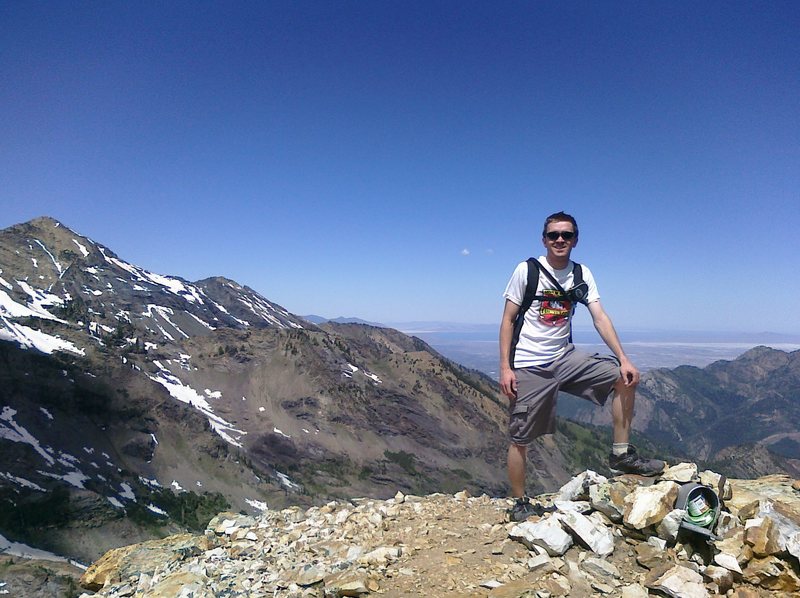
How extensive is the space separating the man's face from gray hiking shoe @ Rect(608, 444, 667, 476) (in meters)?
3.07

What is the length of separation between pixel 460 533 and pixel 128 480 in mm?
89761

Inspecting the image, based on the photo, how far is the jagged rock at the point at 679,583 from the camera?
16.7 ft

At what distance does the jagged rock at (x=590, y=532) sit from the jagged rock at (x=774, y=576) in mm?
1420

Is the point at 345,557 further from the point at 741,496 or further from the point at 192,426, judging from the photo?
the point at 192,426

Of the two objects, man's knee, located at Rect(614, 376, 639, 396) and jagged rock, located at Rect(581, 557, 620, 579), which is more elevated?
man's knee, located at Rect(614, 376, 639, 396)

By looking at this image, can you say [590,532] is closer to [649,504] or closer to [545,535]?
[545,535]

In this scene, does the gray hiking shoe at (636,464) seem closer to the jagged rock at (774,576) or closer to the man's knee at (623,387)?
the man's knee at (623,387)

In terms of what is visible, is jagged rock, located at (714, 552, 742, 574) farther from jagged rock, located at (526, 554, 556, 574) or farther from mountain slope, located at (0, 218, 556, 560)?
mountain slope, located at (0, 218, 556, 560)

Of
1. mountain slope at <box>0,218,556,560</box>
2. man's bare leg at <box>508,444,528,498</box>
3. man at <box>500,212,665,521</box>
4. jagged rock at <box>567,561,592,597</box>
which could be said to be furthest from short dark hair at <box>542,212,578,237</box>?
mountain slope at <box>0,218,556,560</box>

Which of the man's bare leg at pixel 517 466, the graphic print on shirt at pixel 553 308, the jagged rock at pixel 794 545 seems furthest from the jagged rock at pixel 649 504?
the graphic print on shirt at pixel 553 308

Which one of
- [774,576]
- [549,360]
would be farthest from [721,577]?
[549,360]

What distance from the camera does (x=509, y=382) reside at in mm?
6652

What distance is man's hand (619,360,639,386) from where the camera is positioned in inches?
258

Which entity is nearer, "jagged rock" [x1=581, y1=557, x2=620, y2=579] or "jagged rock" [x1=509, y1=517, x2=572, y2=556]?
"jagged rock" [x1=581, y1=557, x2=620, y2=579]
